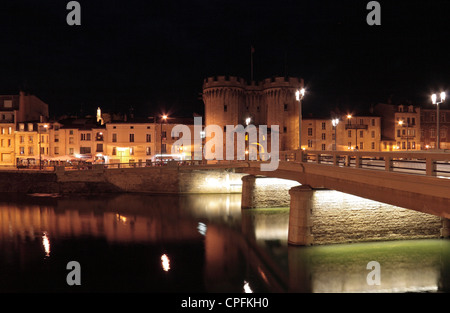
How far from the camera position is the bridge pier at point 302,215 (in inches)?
897

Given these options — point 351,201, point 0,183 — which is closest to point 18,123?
point 0,183

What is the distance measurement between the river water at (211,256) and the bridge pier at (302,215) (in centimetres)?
54

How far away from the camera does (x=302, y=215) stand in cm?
2289

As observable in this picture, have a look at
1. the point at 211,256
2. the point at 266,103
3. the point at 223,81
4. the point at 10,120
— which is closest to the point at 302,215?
the point at 211,256

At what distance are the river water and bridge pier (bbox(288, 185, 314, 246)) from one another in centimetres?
54

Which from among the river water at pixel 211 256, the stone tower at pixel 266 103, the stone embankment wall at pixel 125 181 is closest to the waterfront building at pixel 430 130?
the stone tower at pixel 266 103

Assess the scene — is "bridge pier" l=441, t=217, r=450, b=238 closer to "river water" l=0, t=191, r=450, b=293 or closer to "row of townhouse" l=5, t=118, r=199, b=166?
"river water" l=0, t=191, r=450, b=293

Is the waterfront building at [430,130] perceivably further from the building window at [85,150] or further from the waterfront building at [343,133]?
the building window at [85,150]

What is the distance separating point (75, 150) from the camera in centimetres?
6581

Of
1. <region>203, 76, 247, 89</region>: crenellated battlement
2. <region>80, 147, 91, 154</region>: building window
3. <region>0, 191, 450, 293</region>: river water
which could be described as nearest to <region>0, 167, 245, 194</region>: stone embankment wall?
<region>0, 191, 450, 293</region>: river water

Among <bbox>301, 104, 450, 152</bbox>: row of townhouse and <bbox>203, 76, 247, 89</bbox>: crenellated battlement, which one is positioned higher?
<bbox>203, 76, 247, 89</bbox>: crenellated battlement

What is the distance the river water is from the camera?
18.1 metres
